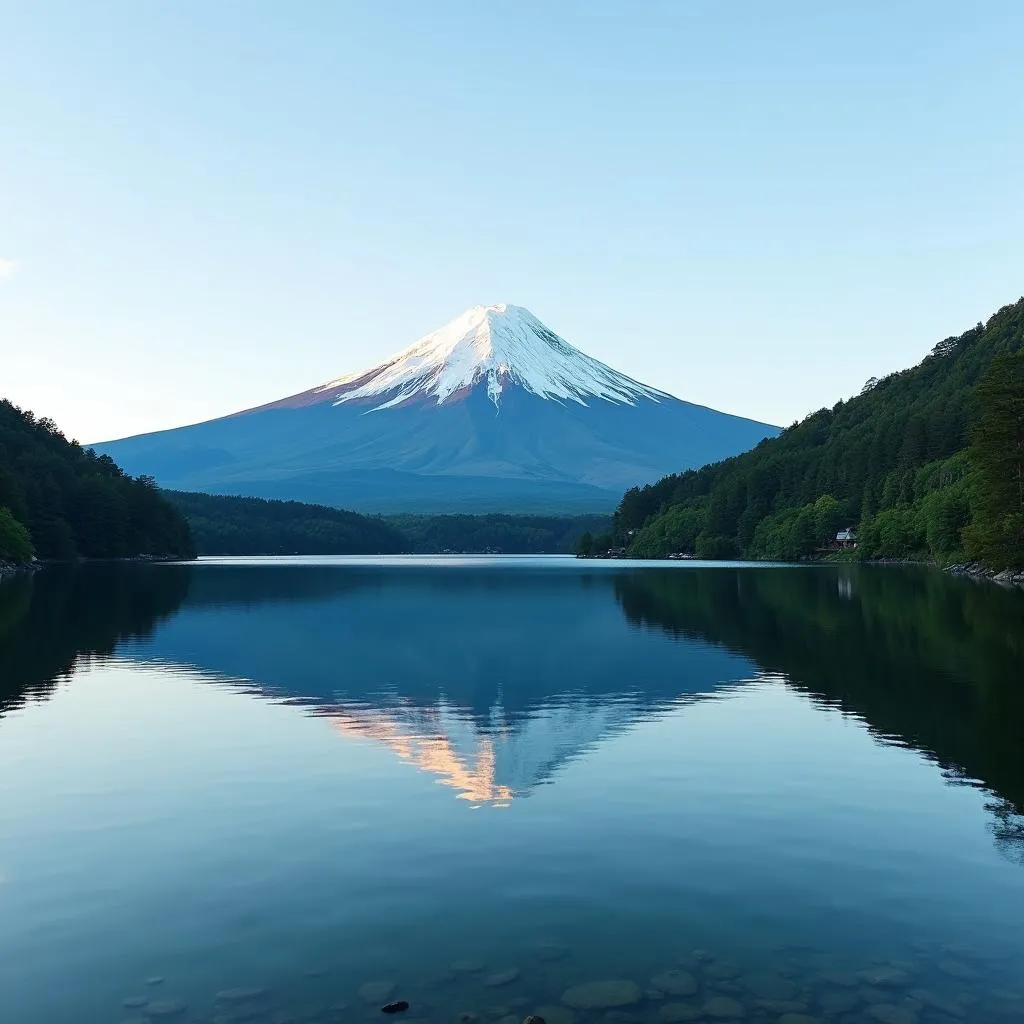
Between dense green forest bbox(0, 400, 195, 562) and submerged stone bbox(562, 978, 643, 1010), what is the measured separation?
418ft

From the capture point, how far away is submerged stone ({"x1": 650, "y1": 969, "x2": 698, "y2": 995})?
Answer: 1130 cm

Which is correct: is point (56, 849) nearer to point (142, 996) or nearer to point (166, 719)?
point (142, 996)

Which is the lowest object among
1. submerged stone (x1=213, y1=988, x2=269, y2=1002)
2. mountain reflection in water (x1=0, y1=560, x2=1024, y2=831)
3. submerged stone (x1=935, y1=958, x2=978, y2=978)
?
submerged stone (x1=935, y1=958, x2=978, y2=978)

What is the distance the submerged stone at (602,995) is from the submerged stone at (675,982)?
26 cm

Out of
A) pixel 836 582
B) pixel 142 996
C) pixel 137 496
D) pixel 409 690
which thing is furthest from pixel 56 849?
pixel 137 496

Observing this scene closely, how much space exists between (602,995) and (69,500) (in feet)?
559

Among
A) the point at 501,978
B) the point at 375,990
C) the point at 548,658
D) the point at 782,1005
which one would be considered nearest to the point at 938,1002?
the point at 782,1005

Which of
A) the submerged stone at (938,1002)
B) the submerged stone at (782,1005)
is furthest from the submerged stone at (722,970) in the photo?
the submerged stone at (938,1002)

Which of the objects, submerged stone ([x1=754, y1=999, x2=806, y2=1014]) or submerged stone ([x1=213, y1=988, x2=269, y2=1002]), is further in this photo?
submerged stone ([x1=213, y1=988, x2=269, y2=1002])

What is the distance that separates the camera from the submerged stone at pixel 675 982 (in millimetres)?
11297

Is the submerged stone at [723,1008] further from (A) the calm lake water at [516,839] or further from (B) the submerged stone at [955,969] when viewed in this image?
(B) the submerged stone at [955,969]

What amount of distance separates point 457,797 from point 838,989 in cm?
989

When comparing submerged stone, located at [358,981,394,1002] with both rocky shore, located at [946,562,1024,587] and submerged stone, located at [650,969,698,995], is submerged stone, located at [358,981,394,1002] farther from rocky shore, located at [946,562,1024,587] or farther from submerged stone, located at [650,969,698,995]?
rocky shore, located at [946,562,1024,587]

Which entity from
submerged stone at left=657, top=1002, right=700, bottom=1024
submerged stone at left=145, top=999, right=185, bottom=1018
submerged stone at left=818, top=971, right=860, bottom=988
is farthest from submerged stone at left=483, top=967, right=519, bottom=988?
submerged stone at left=818, top=971, right=860, bottom=988
